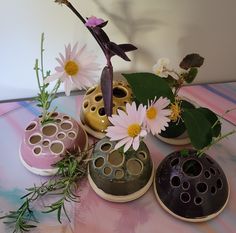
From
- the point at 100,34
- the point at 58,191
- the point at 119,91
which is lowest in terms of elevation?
the point at 58,191

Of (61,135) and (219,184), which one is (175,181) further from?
(61,135)

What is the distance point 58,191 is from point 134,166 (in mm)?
135

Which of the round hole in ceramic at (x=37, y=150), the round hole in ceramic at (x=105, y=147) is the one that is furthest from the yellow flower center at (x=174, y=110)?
the round hole in ceramic at (x=37, y=150)

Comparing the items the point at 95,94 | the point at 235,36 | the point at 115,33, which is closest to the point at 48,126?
the point at 95,94

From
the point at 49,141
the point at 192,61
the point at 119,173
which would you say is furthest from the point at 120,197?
the point at 192,61

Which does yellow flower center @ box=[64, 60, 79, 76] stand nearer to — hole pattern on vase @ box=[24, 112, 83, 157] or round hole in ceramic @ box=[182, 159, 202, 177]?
hole pattern on vase @ box=[24, 112, 83, 157]

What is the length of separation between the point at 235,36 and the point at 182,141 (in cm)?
26

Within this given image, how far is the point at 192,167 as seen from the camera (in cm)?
51

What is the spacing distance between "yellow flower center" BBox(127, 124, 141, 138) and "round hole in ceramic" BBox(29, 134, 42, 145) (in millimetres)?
182

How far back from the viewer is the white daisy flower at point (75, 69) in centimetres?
52

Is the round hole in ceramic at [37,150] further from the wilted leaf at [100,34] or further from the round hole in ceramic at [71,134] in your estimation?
the wilted leaf at [100,34]

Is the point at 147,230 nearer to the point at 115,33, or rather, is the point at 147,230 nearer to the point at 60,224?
the point at 60,224

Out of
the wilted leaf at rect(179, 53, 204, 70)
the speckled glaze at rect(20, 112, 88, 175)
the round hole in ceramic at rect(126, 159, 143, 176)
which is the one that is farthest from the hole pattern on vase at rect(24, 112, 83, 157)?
the wilted leaf at rect(179, 53, 204, 70)

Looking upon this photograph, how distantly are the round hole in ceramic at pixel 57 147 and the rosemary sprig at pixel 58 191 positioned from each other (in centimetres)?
1
